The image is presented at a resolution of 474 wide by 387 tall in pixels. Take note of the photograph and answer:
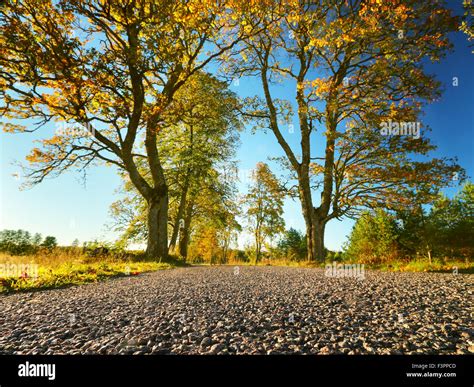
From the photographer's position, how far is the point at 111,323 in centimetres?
284

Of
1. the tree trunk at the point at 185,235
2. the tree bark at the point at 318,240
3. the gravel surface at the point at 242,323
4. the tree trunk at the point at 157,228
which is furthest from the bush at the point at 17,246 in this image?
the tree bark at the point at 318,240

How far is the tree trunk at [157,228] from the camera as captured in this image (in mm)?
13844

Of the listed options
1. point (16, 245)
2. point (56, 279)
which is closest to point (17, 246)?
point (16, 245)

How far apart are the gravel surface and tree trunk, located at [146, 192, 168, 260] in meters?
9.38

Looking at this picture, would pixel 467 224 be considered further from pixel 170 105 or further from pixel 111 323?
pixel 111 323

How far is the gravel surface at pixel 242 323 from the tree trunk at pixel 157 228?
9376 millimetres

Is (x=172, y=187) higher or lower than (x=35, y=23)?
lower

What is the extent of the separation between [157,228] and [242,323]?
1211cm

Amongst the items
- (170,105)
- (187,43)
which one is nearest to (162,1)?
(187,43)

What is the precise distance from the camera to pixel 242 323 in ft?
9.09
